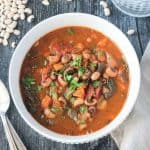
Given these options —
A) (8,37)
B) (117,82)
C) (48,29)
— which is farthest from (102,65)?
(8,37)

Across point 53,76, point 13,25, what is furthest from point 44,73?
point 13,25

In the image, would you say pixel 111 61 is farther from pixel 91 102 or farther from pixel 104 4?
pixel 104 4

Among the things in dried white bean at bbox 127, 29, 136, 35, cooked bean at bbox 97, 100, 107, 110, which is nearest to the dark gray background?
dried white bean at bbox 127, 29, 136, 35

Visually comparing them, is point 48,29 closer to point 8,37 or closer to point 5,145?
point 8,37

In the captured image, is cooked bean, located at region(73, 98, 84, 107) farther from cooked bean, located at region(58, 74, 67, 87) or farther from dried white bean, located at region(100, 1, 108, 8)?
dried white bean, located at region(100, 1, 108, 8)

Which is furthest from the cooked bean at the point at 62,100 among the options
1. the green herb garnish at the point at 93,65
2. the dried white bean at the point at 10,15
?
the dried white bean at the point at 10,15

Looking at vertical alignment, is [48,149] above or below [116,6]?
Result: below
